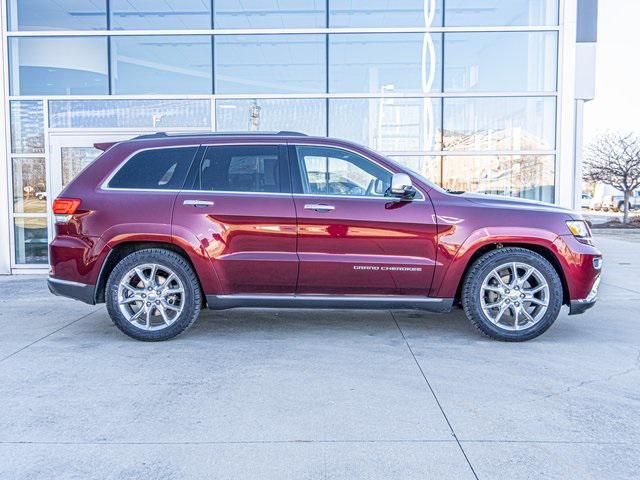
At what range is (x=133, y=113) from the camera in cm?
1021

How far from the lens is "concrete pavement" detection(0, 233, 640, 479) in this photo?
3.06 metres

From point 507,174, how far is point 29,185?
8.22 metres

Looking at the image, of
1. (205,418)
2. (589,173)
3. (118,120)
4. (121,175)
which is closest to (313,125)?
(118,120)

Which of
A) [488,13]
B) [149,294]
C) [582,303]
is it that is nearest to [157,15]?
[488,13]

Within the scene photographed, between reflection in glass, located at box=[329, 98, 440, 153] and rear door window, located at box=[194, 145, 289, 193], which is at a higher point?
reflection in glass, located at box=[329, 98, 440, 153]

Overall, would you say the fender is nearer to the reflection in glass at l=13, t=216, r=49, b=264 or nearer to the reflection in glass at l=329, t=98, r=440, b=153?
the reflection in glass at l=329, t=98, r=440, b=153

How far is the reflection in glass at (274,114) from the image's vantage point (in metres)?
10.2

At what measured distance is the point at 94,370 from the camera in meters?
4.62

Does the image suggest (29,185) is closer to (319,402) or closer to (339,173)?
(339,173)

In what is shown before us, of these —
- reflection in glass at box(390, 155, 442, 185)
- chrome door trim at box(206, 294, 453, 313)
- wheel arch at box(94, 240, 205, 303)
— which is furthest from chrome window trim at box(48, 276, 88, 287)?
→ reflection in glass at box(390, 155, 442, 185)

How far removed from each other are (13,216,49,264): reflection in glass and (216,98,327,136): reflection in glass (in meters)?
3.59

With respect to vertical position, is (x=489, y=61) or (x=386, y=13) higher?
(x=386, y=13)

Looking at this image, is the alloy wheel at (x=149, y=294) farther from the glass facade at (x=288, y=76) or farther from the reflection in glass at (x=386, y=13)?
the reflection in glass at (x=386, y=13)

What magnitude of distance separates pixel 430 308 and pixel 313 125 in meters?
5.55
